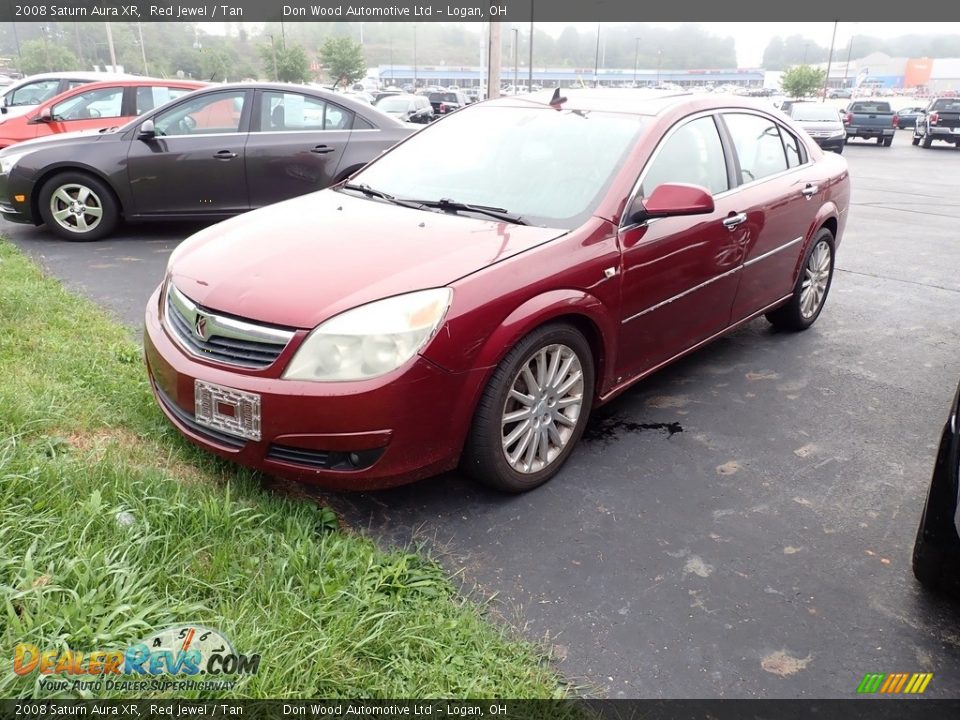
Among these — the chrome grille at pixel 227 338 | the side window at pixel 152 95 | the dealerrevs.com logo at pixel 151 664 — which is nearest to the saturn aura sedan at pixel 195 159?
the side window at pixel 152 95

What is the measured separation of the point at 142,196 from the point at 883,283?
6.89 m

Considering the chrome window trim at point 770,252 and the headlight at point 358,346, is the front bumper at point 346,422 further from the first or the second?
the chrome window trim at point 770,252

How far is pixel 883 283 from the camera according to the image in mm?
6836

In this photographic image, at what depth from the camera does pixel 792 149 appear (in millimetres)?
4922

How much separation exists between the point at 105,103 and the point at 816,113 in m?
20.0

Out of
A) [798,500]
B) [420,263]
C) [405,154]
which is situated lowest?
[798,500]

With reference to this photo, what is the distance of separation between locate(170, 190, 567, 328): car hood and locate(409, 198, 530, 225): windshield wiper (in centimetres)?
7

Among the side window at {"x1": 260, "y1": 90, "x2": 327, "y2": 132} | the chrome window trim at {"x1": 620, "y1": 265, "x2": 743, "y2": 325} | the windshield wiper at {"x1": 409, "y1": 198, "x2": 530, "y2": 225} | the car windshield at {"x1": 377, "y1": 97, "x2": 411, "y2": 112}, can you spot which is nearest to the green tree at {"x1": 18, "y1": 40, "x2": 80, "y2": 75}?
the car windshield at {"x1": 377, "y1": 97, "x2": 411, "y2": 112}

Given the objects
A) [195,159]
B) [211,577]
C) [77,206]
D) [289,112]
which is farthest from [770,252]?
[77,206]

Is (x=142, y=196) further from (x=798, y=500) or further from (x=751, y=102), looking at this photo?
(x=798, y=500)

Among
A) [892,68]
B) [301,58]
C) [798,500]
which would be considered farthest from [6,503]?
[892,68]

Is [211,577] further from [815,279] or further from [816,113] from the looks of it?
[816,113]

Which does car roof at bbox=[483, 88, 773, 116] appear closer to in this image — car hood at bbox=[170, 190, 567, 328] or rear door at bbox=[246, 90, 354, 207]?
car hood at bbox=[170, 190, 567, 328]

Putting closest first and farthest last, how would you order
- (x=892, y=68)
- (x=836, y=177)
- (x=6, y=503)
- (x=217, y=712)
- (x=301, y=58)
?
(x=217, y=712) < (x=6, y=503) < (x=836, y=177) < (x=301, y=58) < (x=892, y=68)
